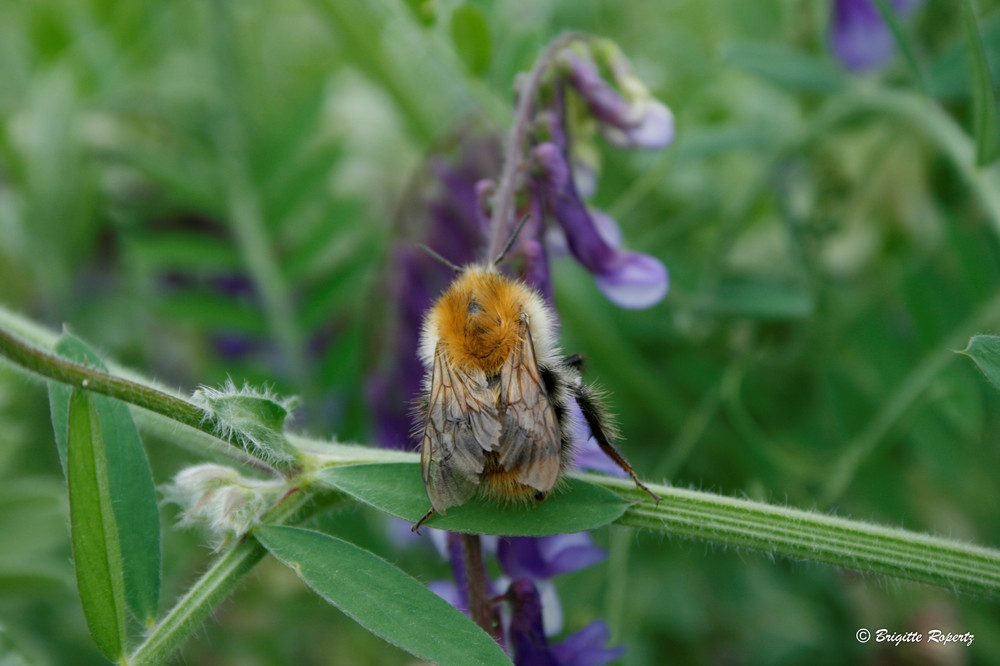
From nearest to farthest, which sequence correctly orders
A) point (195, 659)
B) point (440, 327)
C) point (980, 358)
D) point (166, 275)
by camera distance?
point (980, 358), point (440, 327), point (195, 659), point (166, 275)

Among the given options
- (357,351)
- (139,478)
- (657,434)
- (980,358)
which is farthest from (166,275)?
(980,358)

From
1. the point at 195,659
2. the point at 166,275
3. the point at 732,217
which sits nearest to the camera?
the point at 732,217

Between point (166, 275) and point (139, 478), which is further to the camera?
point (166, 275)

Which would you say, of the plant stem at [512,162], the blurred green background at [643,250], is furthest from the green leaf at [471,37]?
the plant stem at [512,162]

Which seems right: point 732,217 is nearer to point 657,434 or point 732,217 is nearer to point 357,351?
point 657,434

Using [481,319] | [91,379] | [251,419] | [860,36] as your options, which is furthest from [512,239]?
[860,36]

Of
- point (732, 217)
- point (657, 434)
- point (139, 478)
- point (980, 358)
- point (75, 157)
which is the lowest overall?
point (657, 434)

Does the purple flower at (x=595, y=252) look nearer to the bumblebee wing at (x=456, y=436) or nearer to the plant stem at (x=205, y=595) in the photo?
the bumblebee wing at (x=456, y=436)
